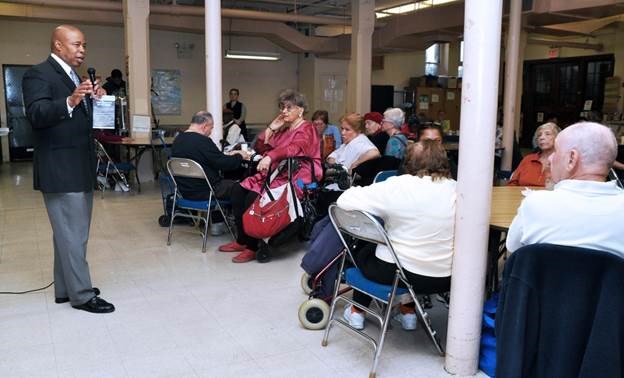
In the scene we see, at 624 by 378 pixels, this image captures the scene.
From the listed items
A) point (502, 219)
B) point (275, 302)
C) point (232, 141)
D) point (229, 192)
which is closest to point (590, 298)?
point (502, 219)

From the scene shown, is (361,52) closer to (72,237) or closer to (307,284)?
(307,284)

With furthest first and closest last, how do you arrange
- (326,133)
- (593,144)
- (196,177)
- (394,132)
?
(326,133) < (394,132) < (196,177) < (593,144)

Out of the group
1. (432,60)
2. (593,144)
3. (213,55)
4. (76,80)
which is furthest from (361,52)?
(593,144)

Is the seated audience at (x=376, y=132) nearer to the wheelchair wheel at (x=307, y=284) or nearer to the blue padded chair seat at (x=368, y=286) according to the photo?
the wheelchair wheel at (x=307, y=284)

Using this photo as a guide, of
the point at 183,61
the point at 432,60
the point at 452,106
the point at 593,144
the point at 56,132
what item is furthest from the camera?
the point at 432,60

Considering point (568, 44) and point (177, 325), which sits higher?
point (568, 44)

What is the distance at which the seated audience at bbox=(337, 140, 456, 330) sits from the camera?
8.23 ft

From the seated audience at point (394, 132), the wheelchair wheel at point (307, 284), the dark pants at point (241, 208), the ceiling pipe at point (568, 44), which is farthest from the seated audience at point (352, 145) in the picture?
the ceiling pipe at point (568, 44)

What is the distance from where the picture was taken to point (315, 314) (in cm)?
307

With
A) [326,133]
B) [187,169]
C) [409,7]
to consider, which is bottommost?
[187,169]

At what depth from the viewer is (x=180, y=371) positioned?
261cm

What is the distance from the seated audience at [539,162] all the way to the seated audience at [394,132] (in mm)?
1289

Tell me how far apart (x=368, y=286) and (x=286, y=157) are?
1877mm

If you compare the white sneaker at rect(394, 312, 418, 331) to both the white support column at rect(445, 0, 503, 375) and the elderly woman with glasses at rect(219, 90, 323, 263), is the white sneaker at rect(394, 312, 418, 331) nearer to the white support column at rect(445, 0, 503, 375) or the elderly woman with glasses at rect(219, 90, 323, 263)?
the white support column at rect(445, 0, 503, 375)
